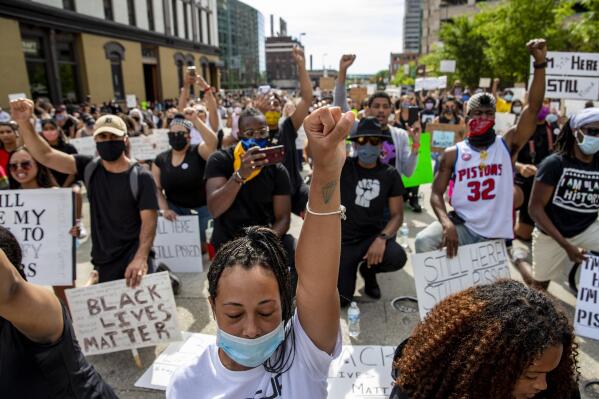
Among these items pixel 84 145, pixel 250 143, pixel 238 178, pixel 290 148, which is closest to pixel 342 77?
pixel 290 148

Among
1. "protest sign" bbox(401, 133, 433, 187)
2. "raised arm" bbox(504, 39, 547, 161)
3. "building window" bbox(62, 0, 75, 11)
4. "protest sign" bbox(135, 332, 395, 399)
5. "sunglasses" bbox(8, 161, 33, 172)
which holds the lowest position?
"protest sign" bbox(135, 332, 395, 399)

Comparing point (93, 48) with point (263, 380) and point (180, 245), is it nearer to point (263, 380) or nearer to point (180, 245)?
point (180, 245)

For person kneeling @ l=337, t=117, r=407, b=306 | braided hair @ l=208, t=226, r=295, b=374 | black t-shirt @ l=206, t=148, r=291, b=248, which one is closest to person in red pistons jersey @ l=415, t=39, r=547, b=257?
person kneeling @ l=337, t=117, r=407, b=306

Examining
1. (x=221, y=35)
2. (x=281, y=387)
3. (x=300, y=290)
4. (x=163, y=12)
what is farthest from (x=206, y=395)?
(x=221, y=35)

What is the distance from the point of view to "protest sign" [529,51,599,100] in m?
5.34

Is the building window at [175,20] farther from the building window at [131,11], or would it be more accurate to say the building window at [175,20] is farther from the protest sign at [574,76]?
the protest sign at [574,76]

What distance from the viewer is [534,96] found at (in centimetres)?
354

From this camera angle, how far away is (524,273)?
4.22 m

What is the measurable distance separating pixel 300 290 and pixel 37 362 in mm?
1092

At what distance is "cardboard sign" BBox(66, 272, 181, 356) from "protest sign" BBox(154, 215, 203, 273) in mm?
1687

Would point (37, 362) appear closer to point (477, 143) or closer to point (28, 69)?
point (477, 143)

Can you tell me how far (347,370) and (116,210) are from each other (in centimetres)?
225

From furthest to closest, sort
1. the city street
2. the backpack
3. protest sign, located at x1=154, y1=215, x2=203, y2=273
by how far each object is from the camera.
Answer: protest sign, located at x1=154, y1=215, x2=203, y2=273, the backpack, the city street

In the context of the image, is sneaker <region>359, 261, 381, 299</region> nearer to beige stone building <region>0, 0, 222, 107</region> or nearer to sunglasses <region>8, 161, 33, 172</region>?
sunglasses <region>8, 161, 33, 172</region>
